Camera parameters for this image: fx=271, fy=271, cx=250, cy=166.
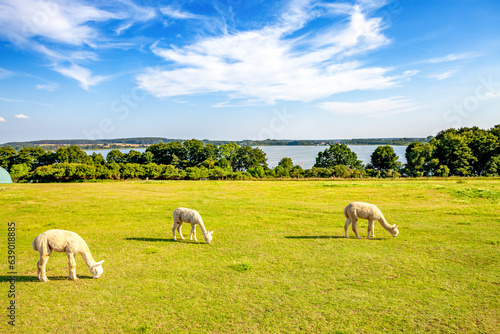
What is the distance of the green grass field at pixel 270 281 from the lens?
25.0ft

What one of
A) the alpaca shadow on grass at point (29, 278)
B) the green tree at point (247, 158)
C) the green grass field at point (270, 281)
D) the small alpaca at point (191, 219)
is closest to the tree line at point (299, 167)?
the green tree at point (247, 158)

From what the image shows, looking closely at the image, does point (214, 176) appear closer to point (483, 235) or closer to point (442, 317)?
point (483, 235)

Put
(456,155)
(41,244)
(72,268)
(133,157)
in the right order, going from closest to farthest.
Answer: (41,244) → (72,268) → (456,155) → (133,157)

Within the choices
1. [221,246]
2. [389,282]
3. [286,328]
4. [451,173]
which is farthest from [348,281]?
[451,173]

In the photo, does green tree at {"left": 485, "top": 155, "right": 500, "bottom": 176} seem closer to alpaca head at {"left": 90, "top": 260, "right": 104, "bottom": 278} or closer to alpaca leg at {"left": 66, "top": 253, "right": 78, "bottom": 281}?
alpaca head at {"left": 90, "top": 260, "right": 104, "bottom": 278}

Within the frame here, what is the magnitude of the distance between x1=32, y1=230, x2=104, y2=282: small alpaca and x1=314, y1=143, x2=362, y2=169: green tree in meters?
67.9

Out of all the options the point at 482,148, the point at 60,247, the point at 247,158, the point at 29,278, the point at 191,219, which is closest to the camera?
the point at 60,247

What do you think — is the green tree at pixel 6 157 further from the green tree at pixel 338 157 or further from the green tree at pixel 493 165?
the green tree at pixel 493 165

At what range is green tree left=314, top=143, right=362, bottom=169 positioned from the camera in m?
72.2

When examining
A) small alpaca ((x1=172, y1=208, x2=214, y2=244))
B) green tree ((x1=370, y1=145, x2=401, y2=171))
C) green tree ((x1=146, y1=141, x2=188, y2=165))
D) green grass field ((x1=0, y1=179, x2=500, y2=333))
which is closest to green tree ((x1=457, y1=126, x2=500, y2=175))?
green tree ((x1=370, y1=145, x2=401, y2=171))

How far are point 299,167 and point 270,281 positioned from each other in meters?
59.9

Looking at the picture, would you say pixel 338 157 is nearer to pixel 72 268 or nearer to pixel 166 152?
pixel 166 152

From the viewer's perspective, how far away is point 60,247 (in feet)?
31.4

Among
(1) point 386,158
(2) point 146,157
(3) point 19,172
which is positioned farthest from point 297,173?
(3) point 19,172
